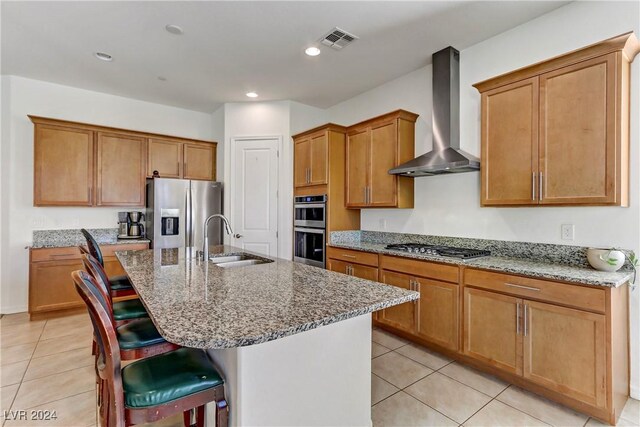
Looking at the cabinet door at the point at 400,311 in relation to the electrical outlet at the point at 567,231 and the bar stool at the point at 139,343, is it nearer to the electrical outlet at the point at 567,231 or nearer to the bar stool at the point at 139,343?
the electrical outlet at the point at 567,231

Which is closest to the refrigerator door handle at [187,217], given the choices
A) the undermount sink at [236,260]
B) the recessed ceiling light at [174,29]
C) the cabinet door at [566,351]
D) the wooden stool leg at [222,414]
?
the undermount sink at [236,260]

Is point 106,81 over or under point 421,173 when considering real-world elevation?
over

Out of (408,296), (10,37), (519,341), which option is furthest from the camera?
(10,37)

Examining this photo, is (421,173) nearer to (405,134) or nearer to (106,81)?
(405,134)

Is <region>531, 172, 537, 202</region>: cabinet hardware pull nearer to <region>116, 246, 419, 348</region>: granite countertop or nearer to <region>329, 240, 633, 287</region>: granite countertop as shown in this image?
<region>329, 240, 633, 287</region>: granite countertop

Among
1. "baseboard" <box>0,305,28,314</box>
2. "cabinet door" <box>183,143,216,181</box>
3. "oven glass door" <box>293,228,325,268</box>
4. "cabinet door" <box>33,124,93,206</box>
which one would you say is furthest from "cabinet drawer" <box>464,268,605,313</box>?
"baseboard" <box>0,305,28,314</box>

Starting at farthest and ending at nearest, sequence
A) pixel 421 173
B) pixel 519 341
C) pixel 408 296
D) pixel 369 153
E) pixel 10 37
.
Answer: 1. pixel 369 153
2. pixel 421 173
3. pixel 10 37
4. pixel 519 341
5. pixel 408 296

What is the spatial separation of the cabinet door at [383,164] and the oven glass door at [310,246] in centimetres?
83

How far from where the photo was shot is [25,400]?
2145 mm

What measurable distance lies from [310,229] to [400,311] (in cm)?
160

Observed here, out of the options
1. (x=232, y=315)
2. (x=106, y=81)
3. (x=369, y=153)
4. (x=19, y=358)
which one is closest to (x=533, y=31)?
(x=369, y=153)

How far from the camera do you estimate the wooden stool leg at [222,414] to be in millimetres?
1209

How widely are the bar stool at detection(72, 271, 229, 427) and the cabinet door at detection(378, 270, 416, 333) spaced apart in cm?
214

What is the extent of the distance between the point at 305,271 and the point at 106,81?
3836mm
